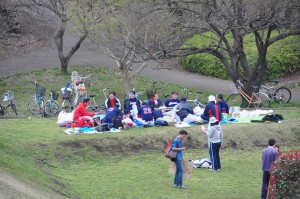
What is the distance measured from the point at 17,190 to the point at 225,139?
405 inches

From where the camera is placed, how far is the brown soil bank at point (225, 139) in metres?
21.8

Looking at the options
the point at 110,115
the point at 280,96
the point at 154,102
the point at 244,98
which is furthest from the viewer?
the point at 280,96

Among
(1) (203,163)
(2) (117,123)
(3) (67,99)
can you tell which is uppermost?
(3) (67,99)

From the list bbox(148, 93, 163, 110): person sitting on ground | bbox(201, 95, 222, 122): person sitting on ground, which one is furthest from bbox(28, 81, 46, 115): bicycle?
bbox(201, 95, 222, 122): person sitting on ground

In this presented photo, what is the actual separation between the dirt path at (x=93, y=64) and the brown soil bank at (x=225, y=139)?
9.71 meters

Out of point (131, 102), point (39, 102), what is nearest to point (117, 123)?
point (131, 102)

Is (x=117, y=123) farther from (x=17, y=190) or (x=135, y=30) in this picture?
(x=17, y=190)

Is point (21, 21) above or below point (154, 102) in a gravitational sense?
above

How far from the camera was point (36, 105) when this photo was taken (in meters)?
28.7

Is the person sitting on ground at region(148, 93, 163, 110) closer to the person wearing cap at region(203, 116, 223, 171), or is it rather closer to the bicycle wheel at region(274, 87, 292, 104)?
the person wearing cap at region(203, 116, 223, 171)

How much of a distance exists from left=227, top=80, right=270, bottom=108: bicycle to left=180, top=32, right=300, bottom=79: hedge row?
6432 millimetres

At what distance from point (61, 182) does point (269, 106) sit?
1400 centimetres

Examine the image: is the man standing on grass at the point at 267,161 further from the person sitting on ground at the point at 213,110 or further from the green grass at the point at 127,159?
the person sitting on ground at the point at 213,110

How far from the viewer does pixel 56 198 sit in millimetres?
15547
